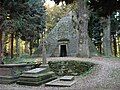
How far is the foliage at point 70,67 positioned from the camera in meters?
18.4

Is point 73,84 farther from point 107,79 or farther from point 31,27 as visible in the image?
point 31,27

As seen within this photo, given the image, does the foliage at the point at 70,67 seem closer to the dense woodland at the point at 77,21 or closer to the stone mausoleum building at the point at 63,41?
the dense woodland at the point at 77,21

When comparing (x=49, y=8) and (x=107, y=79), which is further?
(x=49, y=8)

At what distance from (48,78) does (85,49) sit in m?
8.91

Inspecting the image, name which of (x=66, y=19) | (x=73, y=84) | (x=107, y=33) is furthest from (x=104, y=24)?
(x=73, y=84)

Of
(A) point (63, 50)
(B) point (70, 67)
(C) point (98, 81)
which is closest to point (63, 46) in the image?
(A) point (63, 50)

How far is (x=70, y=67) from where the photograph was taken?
18.8m

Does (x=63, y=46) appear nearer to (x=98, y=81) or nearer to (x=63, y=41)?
(x=63, y=41)

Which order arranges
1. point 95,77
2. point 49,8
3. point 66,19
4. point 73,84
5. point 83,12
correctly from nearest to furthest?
point 73,84 < point 95,77 < point 83,12 < point 66,19 < point 49,8

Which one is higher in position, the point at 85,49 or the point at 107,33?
the point at 107,33

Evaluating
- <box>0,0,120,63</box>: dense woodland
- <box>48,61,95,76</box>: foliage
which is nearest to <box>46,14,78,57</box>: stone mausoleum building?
<box>0,0,120,63</box>: dense woodland

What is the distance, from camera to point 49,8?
56.6m

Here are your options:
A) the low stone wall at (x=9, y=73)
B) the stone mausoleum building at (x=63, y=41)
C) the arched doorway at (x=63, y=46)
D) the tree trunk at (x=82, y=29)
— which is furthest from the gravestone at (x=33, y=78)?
the arched doorway at (x=63, y=46)

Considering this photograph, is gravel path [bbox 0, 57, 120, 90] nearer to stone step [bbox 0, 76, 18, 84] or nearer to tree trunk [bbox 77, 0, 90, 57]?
stone step [bbox 0, 76, 18, 84]
